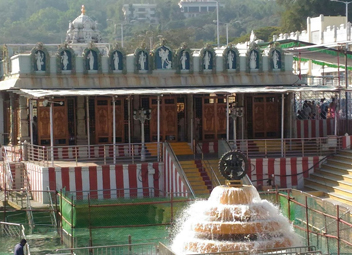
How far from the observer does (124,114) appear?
118 ft

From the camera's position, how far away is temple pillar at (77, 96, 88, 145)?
35188 millimetres

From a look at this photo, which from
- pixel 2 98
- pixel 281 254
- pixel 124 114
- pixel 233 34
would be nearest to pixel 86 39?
pixel 2 98

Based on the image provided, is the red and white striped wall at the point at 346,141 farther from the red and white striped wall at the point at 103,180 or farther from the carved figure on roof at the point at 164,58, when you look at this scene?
the carved figure on roof at the point at 164,58

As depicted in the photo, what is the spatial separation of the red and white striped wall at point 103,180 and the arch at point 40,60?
4.23m

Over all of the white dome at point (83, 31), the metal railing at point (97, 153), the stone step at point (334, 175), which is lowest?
the stone step at point (334, 175)

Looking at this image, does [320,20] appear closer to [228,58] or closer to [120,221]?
[228,58]

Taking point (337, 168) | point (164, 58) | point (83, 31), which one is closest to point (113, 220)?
point (337, 168)

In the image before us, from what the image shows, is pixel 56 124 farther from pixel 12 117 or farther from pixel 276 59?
pixel 276 59

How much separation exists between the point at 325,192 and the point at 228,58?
849 cm

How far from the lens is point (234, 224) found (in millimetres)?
19266

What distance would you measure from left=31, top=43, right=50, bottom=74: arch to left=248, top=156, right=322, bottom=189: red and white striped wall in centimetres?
931

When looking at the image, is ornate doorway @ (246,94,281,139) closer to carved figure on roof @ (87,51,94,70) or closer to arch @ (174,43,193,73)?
arch @ (174,43,193,73)

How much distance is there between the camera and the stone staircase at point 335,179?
98.3 feet

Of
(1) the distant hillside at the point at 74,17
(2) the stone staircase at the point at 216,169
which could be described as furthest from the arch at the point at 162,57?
(1) the distant hillside at the point at 74,17
